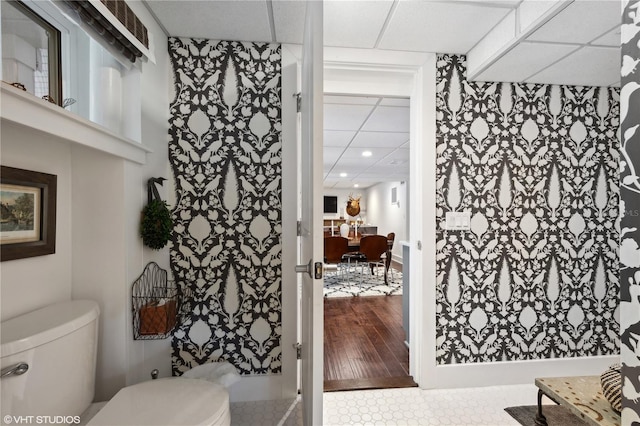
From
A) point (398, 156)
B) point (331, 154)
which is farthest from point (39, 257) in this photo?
point (398, 156)

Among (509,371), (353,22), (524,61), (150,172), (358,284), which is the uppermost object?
(353,22)

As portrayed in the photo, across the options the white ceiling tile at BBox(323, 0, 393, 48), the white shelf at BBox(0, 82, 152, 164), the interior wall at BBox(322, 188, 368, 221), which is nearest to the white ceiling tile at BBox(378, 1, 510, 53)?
the white ceiling tile at BBox(323, 0, 393, 48)

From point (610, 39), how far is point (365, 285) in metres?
4.07

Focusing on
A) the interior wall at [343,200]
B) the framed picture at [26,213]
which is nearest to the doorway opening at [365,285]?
the framed picture at [26,213]

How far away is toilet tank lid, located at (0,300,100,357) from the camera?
826 mm

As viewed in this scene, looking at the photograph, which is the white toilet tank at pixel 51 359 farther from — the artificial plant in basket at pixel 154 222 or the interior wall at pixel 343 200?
the interior wall at pixel 343 200

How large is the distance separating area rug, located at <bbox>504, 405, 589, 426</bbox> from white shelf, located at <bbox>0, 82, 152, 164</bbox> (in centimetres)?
258

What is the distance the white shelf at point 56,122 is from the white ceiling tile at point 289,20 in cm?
102

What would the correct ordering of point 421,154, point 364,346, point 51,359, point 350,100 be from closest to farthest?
point 51,359 < point 421,154 < point 350,100 < point 364,346

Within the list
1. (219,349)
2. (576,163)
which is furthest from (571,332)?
(219,349)

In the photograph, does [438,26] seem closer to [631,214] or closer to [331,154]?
[631,214]

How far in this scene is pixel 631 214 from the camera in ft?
2.31

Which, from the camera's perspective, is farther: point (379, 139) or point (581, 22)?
point (379, 139)

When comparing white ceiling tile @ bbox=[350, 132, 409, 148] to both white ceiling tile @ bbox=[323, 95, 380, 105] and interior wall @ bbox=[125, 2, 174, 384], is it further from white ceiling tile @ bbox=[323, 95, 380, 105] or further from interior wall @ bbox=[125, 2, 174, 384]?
interior wall @ bbox=[125, 2, 174, 384]
